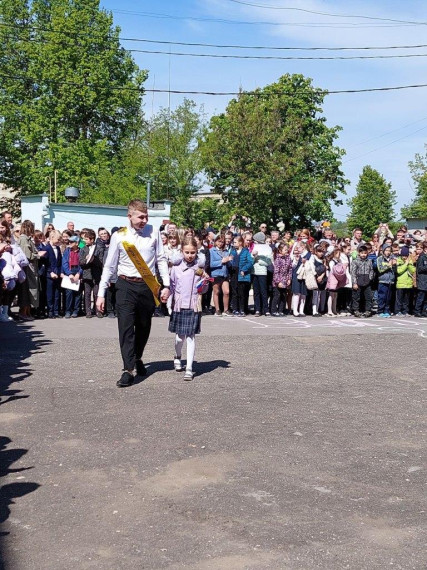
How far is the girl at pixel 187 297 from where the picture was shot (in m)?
10.0

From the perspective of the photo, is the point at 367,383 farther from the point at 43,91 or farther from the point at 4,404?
the point at 43,91

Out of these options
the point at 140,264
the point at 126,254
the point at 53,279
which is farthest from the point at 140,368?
the point at 53,279

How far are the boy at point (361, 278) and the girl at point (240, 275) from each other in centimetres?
Answer: 263

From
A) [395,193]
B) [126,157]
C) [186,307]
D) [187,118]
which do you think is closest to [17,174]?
[126,157]

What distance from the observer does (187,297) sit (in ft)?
33.1

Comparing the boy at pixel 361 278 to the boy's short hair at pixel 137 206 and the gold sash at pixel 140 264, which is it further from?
the boy's short hair at pixel 137 206

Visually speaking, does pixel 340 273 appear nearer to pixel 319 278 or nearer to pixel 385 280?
pixel 319 278

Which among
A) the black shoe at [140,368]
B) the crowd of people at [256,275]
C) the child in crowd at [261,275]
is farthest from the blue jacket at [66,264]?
the black shoe at [140,368]

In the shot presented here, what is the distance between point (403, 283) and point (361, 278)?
45.1 inches

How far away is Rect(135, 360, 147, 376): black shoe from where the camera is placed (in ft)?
32.7

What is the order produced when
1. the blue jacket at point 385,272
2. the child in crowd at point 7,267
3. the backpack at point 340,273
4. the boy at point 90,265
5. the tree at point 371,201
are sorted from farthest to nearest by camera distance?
the tree at point 371,201 < the blue jacket at point 385,272 < the backpack at point 340,273 < the boy at point 90,265 < the child in crowd at point 7,267

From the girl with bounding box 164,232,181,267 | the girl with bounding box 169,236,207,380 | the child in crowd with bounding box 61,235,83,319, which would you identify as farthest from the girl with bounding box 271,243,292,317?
the girl with bounding box 169,236,207,380

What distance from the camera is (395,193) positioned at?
256 feet

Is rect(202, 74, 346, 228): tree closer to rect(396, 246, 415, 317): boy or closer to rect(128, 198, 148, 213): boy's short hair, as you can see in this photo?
rect(396, 246, 415, 317): boy
